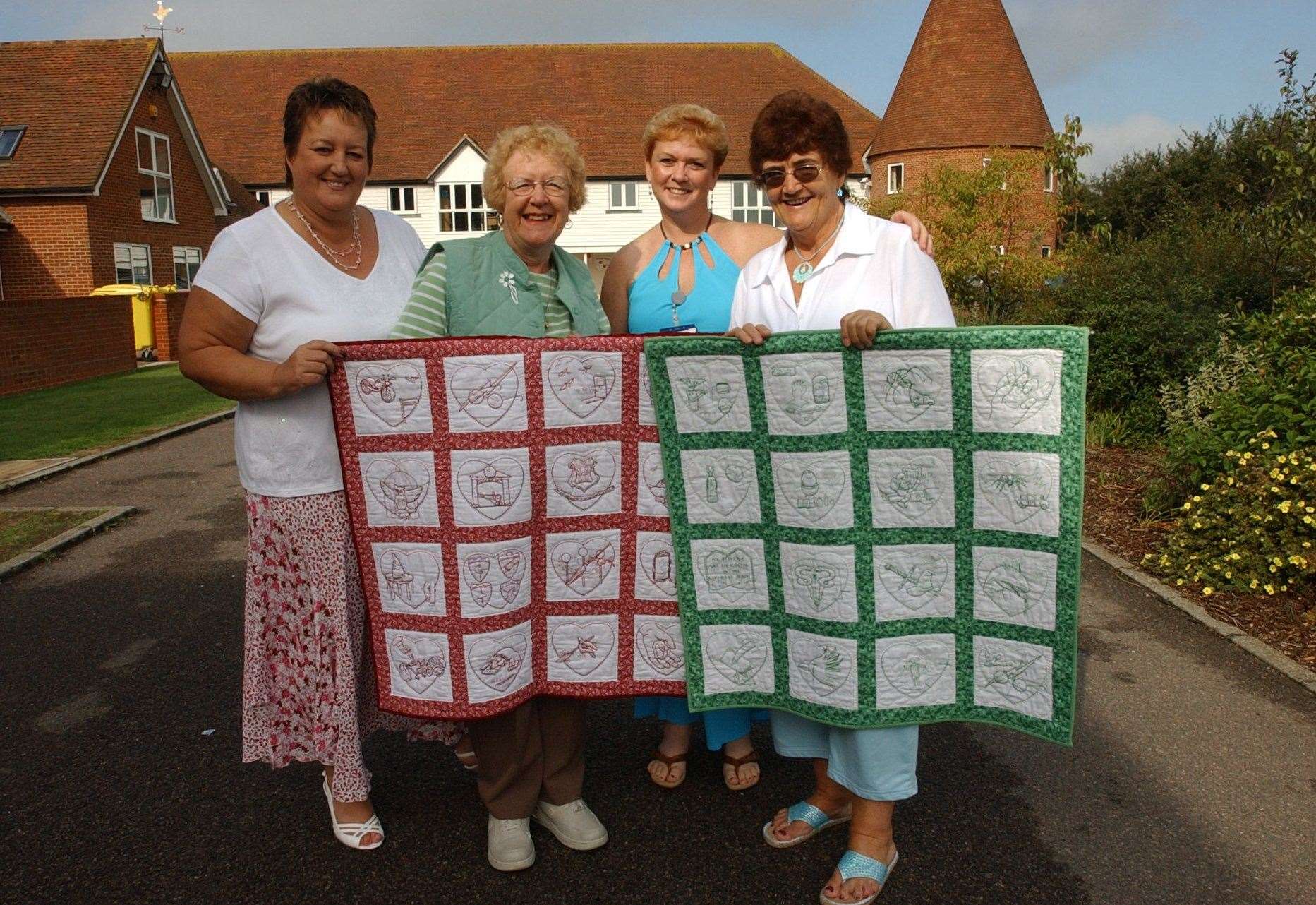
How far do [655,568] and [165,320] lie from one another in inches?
909

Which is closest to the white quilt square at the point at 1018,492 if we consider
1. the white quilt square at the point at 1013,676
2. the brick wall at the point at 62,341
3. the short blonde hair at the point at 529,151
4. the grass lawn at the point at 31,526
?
the white quilt square at the point at 1013,676

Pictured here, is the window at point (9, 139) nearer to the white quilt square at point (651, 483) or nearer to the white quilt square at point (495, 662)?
the white quilt square at point (495, 662)

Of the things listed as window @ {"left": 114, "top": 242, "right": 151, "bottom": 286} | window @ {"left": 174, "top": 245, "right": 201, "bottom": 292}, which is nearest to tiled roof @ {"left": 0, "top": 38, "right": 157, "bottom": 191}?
window @ {"left": 114, "top": 242, "right": 151, "bottom": 286}

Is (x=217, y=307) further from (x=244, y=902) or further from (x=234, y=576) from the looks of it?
(x=234, y=576)

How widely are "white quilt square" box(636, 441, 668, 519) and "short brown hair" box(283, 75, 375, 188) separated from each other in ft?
3.92

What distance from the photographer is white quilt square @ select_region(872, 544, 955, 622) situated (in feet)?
9.87

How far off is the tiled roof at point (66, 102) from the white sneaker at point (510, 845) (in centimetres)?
2694

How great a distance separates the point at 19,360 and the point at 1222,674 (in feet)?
59.2

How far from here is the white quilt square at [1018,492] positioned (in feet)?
9.27

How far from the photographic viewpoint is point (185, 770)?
3936 mm

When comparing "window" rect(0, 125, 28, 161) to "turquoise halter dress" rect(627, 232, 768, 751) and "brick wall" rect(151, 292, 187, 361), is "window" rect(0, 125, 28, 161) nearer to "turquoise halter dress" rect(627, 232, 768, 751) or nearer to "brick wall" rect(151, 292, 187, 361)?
"brick wall" rect(151, 292, 187, 361)

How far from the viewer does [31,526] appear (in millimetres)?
7758

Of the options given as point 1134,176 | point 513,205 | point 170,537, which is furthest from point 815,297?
point 1134,176

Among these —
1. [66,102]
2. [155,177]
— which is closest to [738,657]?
[66,102]
